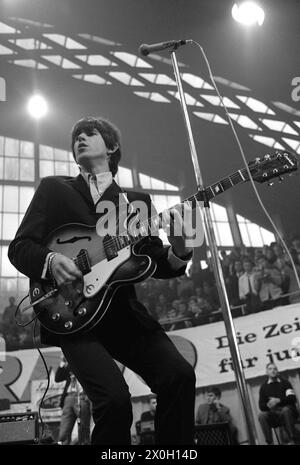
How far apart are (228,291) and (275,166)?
17.5 feet

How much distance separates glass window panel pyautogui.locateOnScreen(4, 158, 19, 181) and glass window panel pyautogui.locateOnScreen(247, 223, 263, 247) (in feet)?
20.8

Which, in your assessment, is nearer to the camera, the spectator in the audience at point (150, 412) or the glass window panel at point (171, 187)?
the spectator in the audience at point (150, 412)

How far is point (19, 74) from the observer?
8805 mm

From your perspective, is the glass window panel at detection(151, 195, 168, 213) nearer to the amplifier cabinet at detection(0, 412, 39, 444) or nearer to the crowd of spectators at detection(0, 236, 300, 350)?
the crowd of spectators at detection(0, 236, 300, 350)

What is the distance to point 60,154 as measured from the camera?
1148cm

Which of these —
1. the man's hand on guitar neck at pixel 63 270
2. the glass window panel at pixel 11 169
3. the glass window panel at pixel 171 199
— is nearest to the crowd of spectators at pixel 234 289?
the glass window panel at pixel 171 199

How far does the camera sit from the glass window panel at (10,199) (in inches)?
407

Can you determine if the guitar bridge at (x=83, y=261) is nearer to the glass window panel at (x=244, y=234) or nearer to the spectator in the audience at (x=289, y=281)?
the spectator in the audience at (x=289, y=281)

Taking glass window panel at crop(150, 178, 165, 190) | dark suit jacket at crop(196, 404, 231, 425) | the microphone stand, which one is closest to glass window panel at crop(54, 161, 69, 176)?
glass window panel at crop(150, 178, 165, 190)

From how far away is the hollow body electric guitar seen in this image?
1490 mm

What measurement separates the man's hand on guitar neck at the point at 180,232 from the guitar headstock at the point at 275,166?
43 centimetres
